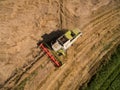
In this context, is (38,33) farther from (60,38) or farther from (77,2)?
(77,2)

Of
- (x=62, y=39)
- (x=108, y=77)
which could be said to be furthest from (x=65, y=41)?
(x=108, y=77)

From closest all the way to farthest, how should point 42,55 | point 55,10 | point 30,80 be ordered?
point 30,80, point 42,55, point 55,10

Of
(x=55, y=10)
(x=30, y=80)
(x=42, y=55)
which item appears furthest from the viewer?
(x=55, y=10)

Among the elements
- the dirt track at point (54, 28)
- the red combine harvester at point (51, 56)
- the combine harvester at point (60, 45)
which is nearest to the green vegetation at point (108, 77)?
the dirt track at point (54, 28)

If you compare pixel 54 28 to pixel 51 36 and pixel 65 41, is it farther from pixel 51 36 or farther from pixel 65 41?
pixel 65 41

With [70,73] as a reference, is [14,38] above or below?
above

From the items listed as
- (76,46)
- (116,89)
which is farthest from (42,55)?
(116,89)

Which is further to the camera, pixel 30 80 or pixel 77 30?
pixel 77 30
